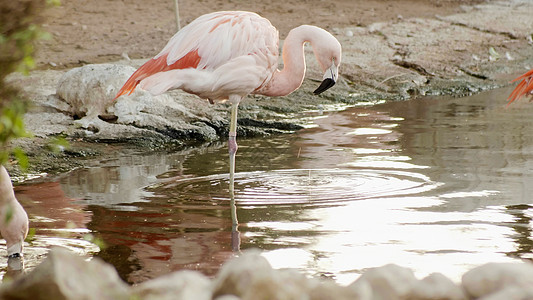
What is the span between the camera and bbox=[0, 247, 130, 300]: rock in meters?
2.26

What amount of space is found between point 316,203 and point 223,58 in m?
1.04

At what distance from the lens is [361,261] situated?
3584 mm

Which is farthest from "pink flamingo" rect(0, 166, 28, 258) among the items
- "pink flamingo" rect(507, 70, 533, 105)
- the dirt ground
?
the dirt ground

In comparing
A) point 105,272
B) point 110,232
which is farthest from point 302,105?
point 105,272

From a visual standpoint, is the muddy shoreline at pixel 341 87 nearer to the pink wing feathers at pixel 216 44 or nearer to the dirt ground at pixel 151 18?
the dirt ground at pixel 151 18

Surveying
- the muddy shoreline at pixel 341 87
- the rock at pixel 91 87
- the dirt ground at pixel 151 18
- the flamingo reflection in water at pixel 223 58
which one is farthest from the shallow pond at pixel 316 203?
the dirt ground at pixel 151 18

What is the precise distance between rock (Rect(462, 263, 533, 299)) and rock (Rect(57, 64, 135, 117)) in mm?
4763

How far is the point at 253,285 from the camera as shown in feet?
7.87

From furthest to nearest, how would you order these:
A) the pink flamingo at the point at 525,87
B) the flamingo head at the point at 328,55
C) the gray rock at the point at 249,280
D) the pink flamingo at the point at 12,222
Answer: the flamingo head at the point at 328,55
the pink flamingo at the point at 525,87
the pink flamingo at the point at 12,222
the gray rock at the point at 249,280

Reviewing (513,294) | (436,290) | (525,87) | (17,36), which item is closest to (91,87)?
(525,87)

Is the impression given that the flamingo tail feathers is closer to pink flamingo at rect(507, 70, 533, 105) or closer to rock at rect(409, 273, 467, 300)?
pink flamingo at rect(507, 70, 533, 105)

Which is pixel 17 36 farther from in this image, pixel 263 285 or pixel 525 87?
pixel 525 87

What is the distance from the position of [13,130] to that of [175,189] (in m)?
2.62

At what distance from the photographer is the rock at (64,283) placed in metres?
2.26
